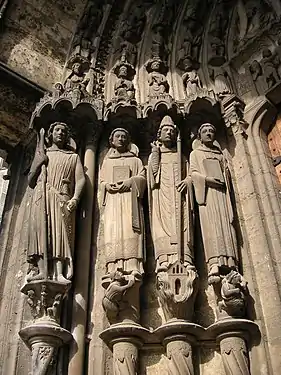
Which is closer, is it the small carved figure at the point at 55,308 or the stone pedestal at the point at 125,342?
the stone pedestal at the point at 125,342

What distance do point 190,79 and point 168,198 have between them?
160 centimetres

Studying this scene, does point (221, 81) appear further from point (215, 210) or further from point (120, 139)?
point (215, 210)

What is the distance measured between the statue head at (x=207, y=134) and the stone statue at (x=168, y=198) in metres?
0.24

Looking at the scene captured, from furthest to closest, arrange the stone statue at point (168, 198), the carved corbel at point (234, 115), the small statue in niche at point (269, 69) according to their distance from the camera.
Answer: the small statue in niche at point (269, 69) → the carved corbel at point (234, 115) → the stone statue at point (168, 198)

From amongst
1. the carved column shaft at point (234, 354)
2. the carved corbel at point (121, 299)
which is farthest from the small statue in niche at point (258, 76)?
the carved column shaft at point (234, 354)

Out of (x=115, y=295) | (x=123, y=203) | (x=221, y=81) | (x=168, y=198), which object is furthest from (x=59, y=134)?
(x=221, y=81)

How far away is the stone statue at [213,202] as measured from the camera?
399cm

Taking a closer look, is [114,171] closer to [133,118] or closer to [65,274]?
[133,118]

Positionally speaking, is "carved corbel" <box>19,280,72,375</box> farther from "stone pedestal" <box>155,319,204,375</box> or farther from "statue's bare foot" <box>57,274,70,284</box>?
"stone pedestal" <box>155,319,204,375</box>

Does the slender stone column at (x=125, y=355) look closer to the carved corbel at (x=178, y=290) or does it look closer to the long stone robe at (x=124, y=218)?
the carved corbel at (x=178, y=290)

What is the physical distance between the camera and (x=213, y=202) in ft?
14.2

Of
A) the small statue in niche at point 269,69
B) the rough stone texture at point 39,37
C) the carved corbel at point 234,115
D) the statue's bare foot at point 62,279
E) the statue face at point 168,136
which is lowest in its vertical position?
the statue's bare foot at point 62,279

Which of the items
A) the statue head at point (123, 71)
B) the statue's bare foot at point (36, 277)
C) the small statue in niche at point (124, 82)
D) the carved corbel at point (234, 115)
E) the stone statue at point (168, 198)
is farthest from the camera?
the statue head at point (123, 71)

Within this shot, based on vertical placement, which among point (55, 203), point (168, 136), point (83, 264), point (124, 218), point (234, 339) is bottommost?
point (234, 339)
